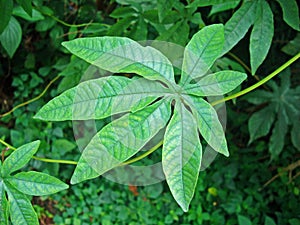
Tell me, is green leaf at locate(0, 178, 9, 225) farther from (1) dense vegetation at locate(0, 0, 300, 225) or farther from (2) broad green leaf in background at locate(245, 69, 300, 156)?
(2) broad green leaf in background at locate(245, 69, 300, 156)

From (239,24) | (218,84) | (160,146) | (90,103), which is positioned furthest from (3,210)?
(160,146)

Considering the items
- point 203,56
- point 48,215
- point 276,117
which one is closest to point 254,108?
point 276,117

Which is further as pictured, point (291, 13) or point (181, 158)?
point (291, 13)

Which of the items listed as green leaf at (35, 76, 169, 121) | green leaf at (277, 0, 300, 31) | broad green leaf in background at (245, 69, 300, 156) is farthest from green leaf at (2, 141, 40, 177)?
broad green leaf in background at (245, 69, 300, 156)

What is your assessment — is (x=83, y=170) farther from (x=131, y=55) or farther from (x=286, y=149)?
(x=286, y=149)

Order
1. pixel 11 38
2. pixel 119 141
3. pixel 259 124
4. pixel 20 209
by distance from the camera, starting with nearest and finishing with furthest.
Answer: pixel 119 141 < pixel 20 209 < pixel 11 38 < pixel 259 124

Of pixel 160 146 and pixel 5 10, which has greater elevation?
pixel 5 10

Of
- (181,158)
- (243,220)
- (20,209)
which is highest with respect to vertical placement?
(181,158)

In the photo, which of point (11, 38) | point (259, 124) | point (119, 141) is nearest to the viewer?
point (119, 141)

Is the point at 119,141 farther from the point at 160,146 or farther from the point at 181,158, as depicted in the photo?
the point at 160,146
